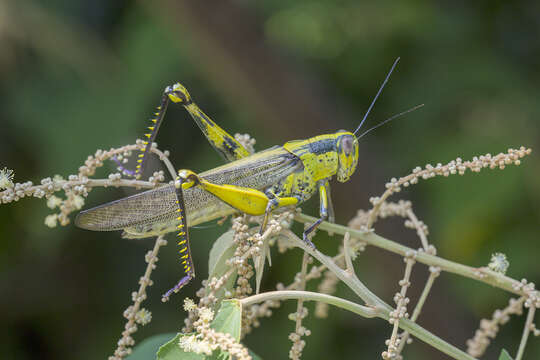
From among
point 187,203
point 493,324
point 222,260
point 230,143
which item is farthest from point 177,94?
point 493,324

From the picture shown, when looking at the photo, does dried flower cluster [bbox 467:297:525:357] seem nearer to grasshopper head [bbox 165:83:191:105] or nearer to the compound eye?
the compound eye

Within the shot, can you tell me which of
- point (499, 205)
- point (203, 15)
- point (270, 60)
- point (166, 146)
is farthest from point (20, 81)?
point (499, 205)

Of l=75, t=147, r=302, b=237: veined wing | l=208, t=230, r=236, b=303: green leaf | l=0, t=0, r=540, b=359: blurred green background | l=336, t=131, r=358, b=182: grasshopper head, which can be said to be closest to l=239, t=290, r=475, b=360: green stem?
l=208, t=230, r=236, b=303: green leaf

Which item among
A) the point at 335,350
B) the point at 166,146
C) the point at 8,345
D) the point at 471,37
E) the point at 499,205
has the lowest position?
the point at 8,345

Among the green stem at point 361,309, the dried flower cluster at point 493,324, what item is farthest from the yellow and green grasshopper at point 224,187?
the dried flower cluster at point 493,324

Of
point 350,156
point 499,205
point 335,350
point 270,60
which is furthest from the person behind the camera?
point 270,60

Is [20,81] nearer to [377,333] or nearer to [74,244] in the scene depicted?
→ [74,244]

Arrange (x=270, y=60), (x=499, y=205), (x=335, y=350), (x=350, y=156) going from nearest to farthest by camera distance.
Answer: (x=350, y=156) < (x=499, y=205) < (x=335, y=350) < (x=270, y=60)
